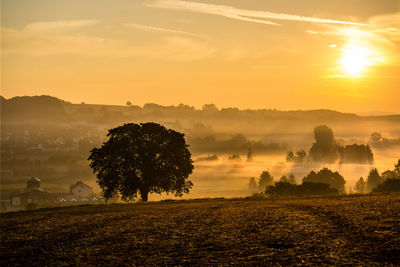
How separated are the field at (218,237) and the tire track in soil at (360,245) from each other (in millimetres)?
55

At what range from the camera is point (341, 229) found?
3431 centimetres

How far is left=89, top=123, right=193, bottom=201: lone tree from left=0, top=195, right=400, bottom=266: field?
22167 mm

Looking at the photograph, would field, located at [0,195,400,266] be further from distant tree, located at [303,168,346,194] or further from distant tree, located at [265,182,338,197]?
distant tree, located at [303,168,346,194]

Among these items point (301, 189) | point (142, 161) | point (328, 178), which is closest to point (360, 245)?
point (142, 161)

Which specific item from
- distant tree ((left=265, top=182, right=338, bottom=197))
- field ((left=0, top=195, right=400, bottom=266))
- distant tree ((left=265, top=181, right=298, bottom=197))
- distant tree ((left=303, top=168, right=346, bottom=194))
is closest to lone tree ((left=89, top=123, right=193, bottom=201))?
field ((left=0, top=195, right=400, bottom=266))

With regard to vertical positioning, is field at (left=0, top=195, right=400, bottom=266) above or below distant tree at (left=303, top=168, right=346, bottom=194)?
below

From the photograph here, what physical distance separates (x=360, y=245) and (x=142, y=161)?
1912 inches

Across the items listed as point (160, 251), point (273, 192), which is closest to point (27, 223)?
point (160, 251)

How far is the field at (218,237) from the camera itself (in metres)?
28.4

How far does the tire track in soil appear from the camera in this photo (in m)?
26.2

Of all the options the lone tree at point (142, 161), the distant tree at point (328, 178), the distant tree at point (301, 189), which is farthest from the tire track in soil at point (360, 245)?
the distant tree at point (328, 178)

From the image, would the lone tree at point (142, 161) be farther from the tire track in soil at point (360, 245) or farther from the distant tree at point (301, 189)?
the tire track in soil at point (360, 245)

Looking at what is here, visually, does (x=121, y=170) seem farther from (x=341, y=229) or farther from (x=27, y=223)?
(x=341, y=229)

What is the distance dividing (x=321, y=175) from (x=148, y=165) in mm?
103312
